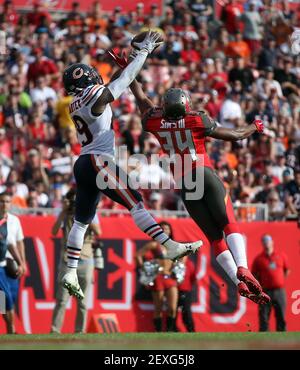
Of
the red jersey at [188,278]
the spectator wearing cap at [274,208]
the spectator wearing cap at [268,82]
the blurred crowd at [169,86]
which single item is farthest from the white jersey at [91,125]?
the spectator wearing cap at [268,82]

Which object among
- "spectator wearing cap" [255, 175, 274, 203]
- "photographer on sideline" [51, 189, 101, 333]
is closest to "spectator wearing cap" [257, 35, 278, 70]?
"spectator wearing cap" [255, 175, 274, 203]

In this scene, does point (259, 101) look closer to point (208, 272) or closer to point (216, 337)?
point (208, 272)

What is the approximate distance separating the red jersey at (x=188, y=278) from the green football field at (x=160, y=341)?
163 inches

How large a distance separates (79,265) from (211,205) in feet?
12.1

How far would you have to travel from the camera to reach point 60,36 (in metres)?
22.1

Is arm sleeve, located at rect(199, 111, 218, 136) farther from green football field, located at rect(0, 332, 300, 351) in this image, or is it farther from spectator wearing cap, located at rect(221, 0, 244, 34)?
spectator wearing cap, located at rect(221, 0, 244, 34)

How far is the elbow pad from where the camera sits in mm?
11914

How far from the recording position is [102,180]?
12188mm

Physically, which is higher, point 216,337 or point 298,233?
point 298,233

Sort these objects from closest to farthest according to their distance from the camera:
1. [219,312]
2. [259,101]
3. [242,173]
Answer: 1. [219,312]
2. [242,173]
3. [259,101]

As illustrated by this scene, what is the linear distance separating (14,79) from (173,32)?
4354 millimetres

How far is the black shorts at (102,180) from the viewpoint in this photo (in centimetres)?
1218

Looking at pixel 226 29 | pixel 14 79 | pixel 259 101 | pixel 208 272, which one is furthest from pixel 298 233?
pixel 226 29

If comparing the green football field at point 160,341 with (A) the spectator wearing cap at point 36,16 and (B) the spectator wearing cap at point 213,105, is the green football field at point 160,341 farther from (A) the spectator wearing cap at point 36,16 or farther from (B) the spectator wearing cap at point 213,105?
(A) the spectator wearing cap at point 36,16
